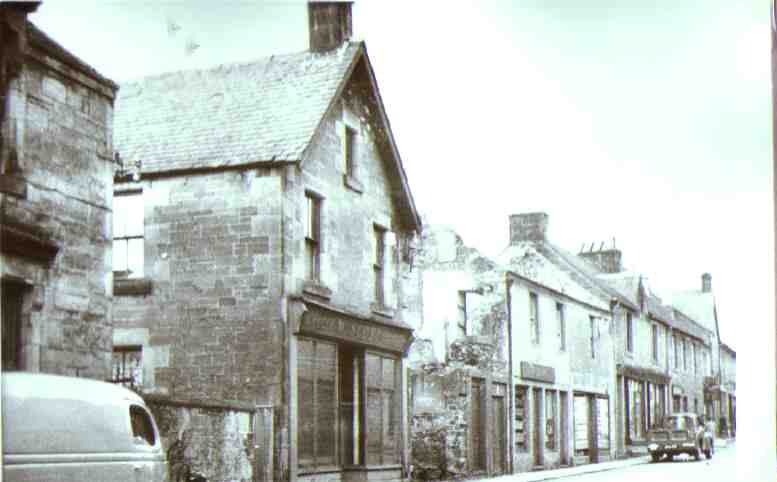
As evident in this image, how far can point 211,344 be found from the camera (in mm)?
14828

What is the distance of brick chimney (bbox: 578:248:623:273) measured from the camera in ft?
115

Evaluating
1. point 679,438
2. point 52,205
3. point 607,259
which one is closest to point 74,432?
point 52,205

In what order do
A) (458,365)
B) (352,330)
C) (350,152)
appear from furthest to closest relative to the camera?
(458,365), (350,152), (352,330)

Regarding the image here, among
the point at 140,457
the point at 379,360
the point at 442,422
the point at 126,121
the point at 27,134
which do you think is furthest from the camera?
the point at 442,422

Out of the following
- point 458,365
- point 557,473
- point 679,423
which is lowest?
point 557,473

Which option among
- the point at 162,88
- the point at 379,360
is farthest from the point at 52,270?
the point at 379,360

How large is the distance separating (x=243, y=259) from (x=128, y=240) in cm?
146

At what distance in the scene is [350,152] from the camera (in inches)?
671

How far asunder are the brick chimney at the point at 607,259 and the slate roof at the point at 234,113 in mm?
20571

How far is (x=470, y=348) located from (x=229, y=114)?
9.37 m

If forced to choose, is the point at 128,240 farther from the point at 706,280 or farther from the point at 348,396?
the point at 706,280

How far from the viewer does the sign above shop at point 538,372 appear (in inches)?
946

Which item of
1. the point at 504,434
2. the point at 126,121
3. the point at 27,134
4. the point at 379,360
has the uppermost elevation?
the point at 126,121

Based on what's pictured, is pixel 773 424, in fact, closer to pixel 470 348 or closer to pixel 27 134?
pixel 27 134
